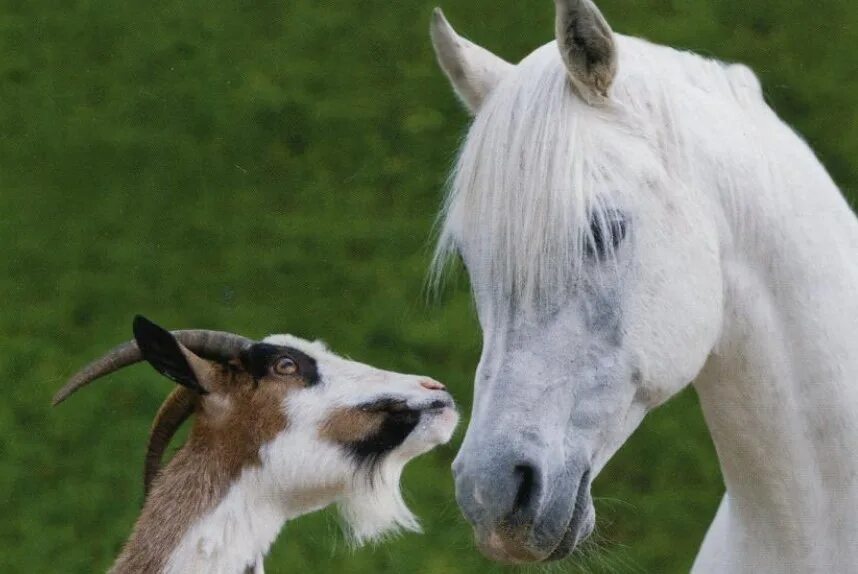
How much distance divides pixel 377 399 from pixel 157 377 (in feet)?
9.01

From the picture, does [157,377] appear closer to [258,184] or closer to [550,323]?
[258,184]

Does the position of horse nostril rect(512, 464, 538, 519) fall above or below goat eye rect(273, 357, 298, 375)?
above

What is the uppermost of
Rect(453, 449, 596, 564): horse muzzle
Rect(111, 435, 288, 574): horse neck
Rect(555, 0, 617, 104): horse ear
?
Rect(555, 0, 617, 104): horse ear

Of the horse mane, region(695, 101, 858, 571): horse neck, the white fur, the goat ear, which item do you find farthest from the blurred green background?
the horse mane

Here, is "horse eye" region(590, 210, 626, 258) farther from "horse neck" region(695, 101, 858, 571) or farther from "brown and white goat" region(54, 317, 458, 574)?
"brown and white goat" region(54, 317, 458, 574)

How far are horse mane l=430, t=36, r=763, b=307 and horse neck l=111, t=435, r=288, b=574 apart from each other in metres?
2.23

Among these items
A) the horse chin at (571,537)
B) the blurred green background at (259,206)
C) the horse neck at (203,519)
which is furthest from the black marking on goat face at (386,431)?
the horse chin at (571,537)

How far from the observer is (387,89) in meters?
7.79

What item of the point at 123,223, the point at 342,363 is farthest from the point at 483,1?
the point at 342,363

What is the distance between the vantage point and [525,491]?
199 centimetres

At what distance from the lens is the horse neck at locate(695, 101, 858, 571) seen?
2.20 m

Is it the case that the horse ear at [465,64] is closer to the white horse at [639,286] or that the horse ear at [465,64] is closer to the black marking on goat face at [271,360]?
the white horse at [639,286]

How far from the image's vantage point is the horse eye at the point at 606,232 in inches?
80.4

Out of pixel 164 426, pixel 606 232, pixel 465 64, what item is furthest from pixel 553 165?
pixel 164 426
